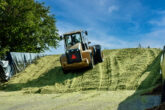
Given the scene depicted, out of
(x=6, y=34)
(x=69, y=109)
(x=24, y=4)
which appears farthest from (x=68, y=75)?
(x=24, y=4)

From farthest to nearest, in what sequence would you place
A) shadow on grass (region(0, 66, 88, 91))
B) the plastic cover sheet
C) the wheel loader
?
the plastic cover sheet
the wheel loader
shadow on grass (region(0, 66, 88, 91))

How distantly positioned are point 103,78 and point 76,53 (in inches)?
98.3

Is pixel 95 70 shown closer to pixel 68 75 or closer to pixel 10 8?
pixel 68 75

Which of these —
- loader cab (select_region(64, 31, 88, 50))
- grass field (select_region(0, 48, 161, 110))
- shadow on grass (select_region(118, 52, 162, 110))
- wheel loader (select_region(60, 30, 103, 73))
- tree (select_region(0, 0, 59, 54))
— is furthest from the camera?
tree (select_region(0, 0, 59, 54))

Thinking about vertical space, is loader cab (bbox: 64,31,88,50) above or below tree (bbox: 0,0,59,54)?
below

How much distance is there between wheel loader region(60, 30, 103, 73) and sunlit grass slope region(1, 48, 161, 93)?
0.58 meters

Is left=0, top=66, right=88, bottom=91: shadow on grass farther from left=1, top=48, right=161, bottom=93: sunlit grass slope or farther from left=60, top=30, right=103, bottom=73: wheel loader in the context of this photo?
left=60, top=30, right=103, bottom=73: wheel loader

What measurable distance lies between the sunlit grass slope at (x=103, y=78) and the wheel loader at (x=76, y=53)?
585mm

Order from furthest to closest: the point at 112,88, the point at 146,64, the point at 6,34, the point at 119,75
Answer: the point at 6,34, the point at 146,64, the point at 119,75, the point at 112,88

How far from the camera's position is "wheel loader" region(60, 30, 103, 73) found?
502 inches

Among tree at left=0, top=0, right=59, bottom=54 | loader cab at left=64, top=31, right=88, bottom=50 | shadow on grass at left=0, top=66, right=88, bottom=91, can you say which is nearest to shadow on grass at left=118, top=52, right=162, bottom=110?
shadow on grass at left=0, top=66, right=88, bottom=91

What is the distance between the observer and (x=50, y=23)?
99.1 ft

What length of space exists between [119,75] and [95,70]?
7.45 ft

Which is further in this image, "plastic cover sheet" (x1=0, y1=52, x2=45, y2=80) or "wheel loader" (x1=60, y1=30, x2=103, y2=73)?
"plastic cover sheet" (x1=0, y1=52, x2=45, y2=80)
